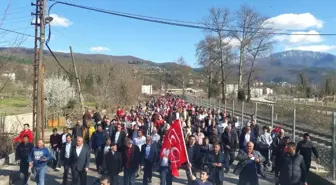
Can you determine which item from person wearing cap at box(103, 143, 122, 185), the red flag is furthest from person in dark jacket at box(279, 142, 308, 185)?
person wearing cap at box(103, 143, 122, 185)

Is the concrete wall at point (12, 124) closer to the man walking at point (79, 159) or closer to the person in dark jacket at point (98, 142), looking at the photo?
the person in dark jacket at point (98, 142)

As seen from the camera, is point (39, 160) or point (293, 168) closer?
point (293, 168)

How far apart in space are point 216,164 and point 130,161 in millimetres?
2336

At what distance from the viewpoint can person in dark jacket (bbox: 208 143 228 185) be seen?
9805 mm

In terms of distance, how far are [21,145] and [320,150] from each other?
1062cm

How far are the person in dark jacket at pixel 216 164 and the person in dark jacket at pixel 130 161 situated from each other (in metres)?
2.05

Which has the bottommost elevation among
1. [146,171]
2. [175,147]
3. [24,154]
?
[146,171]

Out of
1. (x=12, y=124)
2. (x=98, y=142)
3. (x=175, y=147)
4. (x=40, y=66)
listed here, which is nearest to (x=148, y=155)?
(x=175, y=147)

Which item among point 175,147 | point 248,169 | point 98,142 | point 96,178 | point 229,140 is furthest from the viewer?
point 229,140

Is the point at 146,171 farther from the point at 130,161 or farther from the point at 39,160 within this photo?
the point at 39,160

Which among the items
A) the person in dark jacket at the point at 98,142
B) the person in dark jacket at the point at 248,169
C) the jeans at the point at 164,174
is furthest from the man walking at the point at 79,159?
the person in dark jacket at the point at 248,169

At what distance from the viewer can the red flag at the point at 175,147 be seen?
374 inches

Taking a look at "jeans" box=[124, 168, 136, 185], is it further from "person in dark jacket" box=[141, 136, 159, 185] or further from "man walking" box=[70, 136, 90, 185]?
"man walking" box=[70, 136, 90, 185]

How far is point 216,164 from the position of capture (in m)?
9.78
